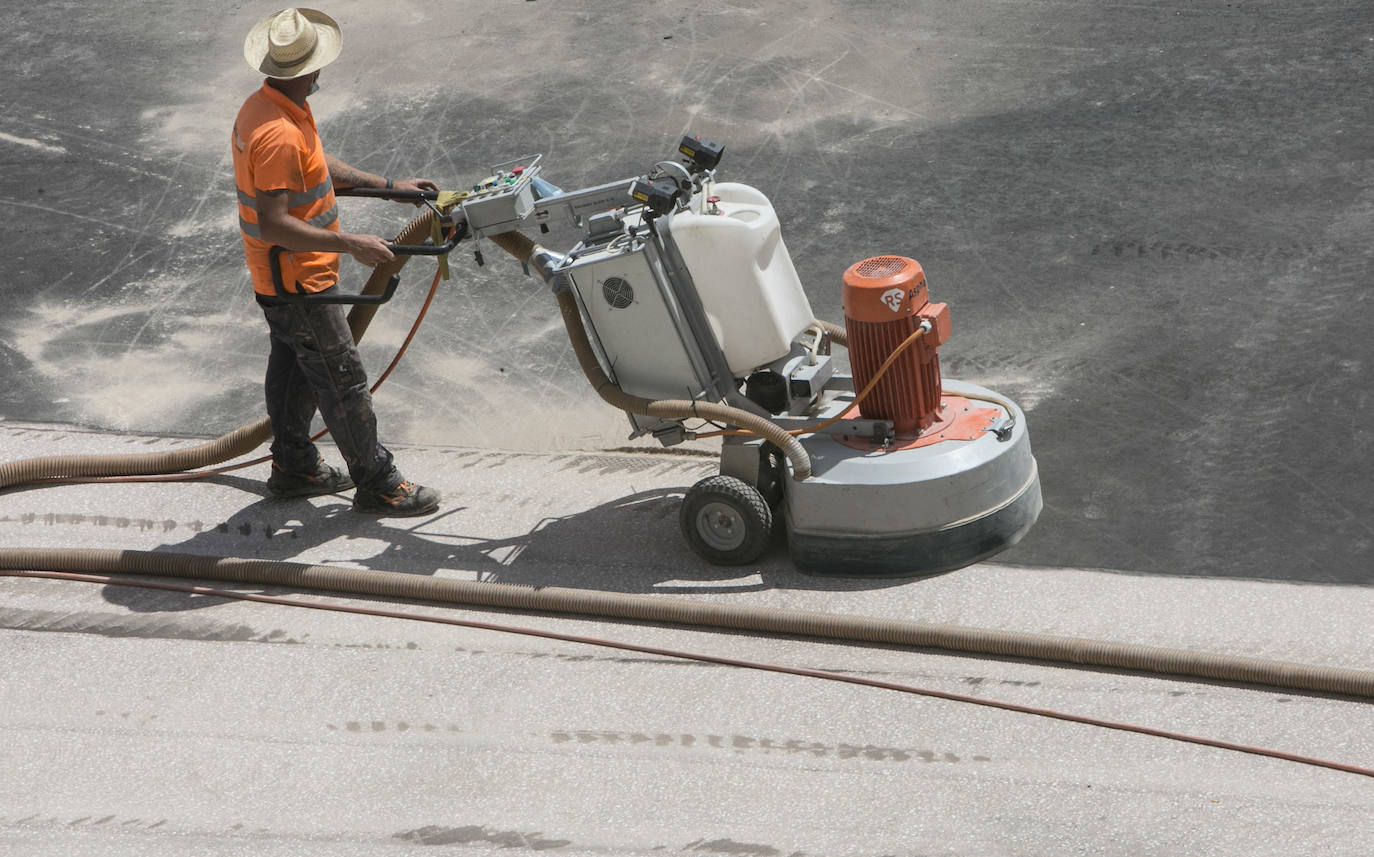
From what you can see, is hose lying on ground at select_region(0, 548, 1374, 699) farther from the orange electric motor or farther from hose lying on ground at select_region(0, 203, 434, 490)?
the orange electric motor

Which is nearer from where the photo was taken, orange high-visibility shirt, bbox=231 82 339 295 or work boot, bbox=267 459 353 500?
orange high-visibility shirt, bbox=231 82 339 295

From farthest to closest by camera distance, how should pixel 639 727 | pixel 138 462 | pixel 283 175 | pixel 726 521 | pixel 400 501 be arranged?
pixel 138 462, pixel 400 501, pixel 726 521, pixel 283 175, pixel 639 727

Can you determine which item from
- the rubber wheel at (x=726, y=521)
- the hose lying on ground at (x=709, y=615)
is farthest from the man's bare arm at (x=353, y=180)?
the rubber wheel at (x=726, y=521)

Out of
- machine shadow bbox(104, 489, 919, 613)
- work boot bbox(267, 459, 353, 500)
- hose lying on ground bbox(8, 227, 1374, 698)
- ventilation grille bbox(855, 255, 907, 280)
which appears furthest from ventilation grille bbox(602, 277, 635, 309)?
work boot bbox(267, 459, 353, 500)

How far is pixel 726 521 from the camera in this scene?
477 cm

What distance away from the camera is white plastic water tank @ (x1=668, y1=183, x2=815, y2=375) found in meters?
4.58

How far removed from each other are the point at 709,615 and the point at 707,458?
1.25 m

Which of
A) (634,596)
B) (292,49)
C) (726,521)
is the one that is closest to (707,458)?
(726,521)

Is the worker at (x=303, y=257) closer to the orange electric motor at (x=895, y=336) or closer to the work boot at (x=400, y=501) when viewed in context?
the work boot at (x=400, y=501)

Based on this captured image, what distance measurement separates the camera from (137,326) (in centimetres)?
720

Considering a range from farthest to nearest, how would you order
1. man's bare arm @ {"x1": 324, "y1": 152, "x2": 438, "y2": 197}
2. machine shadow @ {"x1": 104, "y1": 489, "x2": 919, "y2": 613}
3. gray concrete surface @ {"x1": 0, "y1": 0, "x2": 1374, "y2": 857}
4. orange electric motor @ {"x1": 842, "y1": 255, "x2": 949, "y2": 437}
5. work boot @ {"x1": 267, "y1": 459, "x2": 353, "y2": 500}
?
work boot @ {"x1": 267, "y1": 459, "x2": 353, "y2": 500}
man's bare arm @ {"x1": 324, "y1": 152, "x2": 438, "y2": 197}
machine shadow @ {"x1": 104, "y1": 489, "x2": 919, "y2": 613}
orange electric motor @ {"x1": 842, "y1": 255, "x2": 949, "y2": 437}
gray concrete surface @ {"x1": 0, "y1": 0, "x2": 1374, "y2": 857}

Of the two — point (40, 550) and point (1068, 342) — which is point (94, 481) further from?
point (1068, 342)

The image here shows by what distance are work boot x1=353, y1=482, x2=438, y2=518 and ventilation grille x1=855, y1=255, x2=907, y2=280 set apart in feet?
6.17

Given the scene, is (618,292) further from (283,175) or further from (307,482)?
(307,482)
